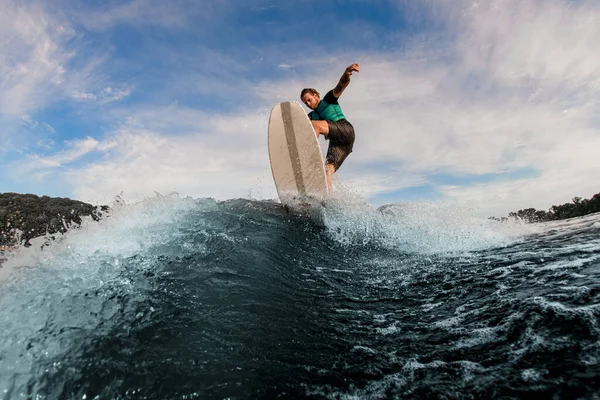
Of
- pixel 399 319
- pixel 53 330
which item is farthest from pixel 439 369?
pixel 53 330

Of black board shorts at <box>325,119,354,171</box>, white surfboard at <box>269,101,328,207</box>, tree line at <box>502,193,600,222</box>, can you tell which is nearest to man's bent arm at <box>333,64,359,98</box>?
black board shorts at <box>325,119,354,171</box>

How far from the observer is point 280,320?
10.3 ft

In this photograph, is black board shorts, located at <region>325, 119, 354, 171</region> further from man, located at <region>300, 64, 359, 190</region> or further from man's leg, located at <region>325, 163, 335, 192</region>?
Answer: man's leg, located at <region>325, 163, 335, 192</region>

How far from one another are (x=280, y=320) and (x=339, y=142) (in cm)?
639

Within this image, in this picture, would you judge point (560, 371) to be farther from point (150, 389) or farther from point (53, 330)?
point (53, 330)

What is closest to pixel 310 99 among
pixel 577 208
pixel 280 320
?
pixel 280 320

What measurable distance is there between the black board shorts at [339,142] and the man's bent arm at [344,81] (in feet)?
2.29

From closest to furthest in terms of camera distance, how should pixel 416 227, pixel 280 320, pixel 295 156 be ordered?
pixel 280 320
pixel 416 227
pixel 295 156

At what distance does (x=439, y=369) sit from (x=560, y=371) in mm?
610

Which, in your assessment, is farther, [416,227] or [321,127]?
[321,127]

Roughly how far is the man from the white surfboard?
0.64m

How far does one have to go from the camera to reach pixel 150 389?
2.16 meters

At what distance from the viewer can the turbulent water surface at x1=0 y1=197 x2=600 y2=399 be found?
2090 millimetres

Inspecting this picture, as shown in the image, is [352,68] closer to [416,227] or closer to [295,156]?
[295,156]
